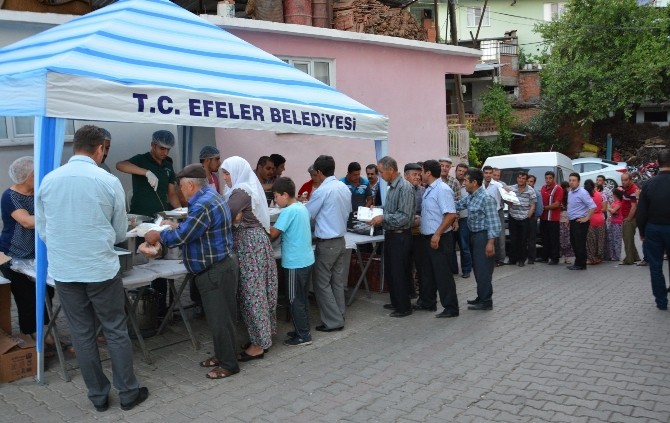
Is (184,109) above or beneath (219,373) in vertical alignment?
above

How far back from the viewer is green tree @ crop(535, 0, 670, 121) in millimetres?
27753

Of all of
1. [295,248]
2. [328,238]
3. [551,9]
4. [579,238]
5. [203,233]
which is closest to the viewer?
[203,233]

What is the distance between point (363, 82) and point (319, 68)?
1148 millimetres

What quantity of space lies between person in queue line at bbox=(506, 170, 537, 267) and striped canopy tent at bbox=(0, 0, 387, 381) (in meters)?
4.35

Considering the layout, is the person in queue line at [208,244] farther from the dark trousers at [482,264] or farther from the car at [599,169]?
the car at [599,169]

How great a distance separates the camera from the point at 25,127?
805 centimetres

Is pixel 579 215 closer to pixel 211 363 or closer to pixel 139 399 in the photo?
pixel 211 363

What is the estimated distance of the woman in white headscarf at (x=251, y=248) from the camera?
17.5 feet

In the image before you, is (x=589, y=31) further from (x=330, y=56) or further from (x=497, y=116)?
(x=330, y=56)

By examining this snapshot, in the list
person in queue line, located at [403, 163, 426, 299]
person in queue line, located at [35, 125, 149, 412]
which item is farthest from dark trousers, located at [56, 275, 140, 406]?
person in queue line, located at [403, 163, 426, 299]

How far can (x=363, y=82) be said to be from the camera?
12.2 metres

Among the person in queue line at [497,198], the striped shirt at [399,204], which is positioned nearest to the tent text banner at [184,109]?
the striped shirt at [399,204]

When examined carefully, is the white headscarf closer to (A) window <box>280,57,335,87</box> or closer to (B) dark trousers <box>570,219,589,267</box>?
(A) window <box>280,57,335,87</box>

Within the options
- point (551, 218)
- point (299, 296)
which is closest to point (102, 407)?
point (299, 296)
